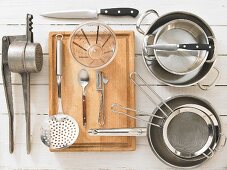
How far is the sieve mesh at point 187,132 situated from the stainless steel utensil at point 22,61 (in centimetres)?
40

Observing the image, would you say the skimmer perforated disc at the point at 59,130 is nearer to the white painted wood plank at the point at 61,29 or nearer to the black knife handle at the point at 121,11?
the white painted wood plank at the point at 61,29

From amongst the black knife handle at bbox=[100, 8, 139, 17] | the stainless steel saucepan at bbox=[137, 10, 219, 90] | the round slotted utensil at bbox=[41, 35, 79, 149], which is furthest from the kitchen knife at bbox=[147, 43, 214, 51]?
the round slotted utensil at bbox=[41, 35, 79, 149]

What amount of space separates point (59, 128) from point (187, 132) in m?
0.35

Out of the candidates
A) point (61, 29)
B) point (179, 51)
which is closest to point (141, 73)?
point (179, 51)

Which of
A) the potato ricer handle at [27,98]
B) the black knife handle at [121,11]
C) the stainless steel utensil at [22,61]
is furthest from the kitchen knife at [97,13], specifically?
the potato ricer handle at [27,98]

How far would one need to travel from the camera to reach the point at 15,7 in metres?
1.11

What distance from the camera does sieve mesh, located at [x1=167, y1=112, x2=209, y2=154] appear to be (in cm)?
104

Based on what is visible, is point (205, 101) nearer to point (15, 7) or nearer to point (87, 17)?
point (87, 17)

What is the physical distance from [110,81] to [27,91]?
233 mm

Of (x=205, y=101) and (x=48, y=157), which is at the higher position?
(x=205, y=101)

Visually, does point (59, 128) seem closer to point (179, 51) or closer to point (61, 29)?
point (61, 29)

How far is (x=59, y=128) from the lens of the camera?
3.51 ft

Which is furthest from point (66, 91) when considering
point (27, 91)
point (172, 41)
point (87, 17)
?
point (172, 41)

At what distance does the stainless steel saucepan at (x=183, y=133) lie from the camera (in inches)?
40.7
